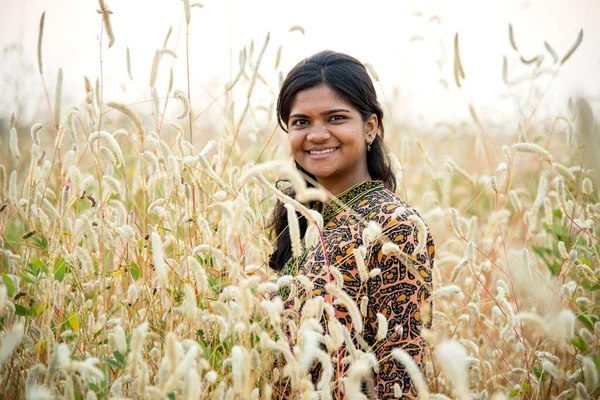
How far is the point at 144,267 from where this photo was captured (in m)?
1.52

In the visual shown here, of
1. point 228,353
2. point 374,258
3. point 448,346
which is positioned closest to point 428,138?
point 374,258

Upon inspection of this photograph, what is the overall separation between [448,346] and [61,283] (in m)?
1.19

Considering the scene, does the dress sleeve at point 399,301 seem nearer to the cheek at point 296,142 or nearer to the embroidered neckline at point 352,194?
the embroidered neckline at point 352,194

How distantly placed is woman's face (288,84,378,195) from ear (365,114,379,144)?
0.08 ft

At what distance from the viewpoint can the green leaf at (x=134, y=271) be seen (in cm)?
166

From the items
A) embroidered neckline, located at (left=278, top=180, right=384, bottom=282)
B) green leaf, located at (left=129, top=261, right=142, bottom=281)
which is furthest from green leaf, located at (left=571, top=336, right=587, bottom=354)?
green leaf, located at (left=129, top=261, right=142, bottom=281)

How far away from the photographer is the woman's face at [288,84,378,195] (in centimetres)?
200

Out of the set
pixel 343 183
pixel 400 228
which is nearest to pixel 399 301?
pixel 400 228

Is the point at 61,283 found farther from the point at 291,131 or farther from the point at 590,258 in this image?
the point at 590,258

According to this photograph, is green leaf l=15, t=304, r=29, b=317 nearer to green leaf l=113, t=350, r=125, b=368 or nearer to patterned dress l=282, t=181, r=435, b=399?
green leaf l=113, t=350, r=125, b=368

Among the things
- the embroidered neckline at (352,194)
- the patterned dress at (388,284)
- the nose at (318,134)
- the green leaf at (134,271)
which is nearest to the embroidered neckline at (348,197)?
the embroidered neckline at (352,194)

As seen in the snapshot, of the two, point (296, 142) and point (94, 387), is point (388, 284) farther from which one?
point (94, 387)

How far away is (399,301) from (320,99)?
0.76 meters

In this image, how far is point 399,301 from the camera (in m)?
1.72
